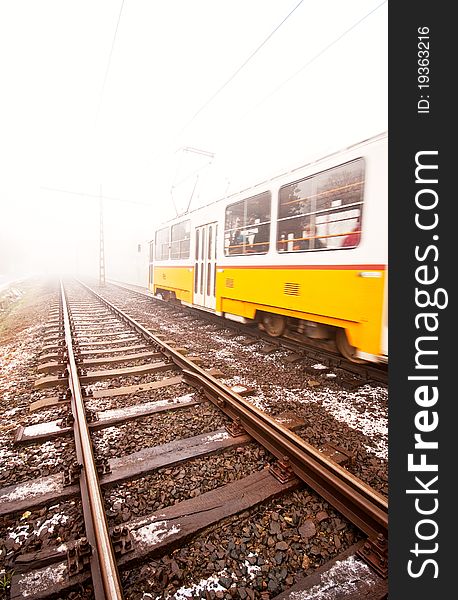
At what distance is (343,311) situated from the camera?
172 inches

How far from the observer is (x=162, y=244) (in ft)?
39.7

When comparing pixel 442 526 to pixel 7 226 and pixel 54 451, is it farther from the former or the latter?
pixel 7 226

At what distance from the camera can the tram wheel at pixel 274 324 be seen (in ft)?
20.7

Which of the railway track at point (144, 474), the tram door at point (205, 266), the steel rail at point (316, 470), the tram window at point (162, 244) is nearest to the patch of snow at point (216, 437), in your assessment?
the railway track at point (144, 474)

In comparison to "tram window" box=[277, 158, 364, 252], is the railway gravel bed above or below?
below

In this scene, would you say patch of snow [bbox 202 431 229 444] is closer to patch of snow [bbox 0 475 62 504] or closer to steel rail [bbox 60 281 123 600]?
steel rail [bbox 60 281 123 600]

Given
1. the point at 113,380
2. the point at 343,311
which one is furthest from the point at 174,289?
the point at 343,311

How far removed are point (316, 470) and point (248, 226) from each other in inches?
197

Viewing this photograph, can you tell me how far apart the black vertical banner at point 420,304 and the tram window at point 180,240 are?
26.0 feet

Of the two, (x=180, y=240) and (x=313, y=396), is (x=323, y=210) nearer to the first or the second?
(x=313, y=396)

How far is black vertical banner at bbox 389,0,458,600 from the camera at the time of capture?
1580 mm

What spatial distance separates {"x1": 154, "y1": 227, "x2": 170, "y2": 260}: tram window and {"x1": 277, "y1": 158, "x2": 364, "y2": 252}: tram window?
6737 mm

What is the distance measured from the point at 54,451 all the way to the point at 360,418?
3.15m

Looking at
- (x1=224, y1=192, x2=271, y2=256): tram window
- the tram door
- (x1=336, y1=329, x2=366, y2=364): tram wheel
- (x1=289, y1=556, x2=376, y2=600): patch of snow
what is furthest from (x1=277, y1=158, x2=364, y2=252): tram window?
(x1=289, y1=556, x2=376, y2=600): patch of snow
